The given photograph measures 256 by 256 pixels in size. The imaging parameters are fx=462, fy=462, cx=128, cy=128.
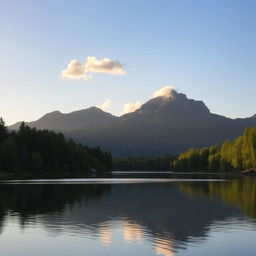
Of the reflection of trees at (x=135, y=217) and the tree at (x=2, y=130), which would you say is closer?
the reflection of trees at (x=135, y=217)

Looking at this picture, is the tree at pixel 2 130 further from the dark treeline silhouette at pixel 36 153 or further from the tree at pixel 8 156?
the tree at pixel 8 156

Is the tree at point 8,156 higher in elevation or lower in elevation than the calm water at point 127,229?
higher

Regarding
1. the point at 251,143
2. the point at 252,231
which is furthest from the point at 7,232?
the point at 251,143

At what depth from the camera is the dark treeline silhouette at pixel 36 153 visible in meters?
142

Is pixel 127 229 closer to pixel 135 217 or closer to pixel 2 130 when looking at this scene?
pixel 135 217

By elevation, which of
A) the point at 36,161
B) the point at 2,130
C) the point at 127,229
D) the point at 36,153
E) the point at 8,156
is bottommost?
the point at 127,229

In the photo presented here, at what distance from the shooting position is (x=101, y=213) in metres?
42.7

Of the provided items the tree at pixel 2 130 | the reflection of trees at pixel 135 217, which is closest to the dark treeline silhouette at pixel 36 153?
the tree at pixel 2 130

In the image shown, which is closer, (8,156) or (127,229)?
(127,229)

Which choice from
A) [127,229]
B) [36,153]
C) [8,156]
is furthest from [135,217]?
[36,153]

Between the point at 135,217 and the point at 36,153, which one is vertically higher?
the point at 36,153

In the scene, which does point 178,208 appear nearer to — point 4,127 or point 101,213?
point 101,213

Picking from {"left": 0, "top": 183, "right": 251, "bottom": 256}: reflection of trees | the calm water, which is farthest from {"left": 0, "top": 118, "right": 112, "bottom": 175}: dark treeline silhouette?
the calm water

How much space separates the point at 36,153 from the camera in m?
152
